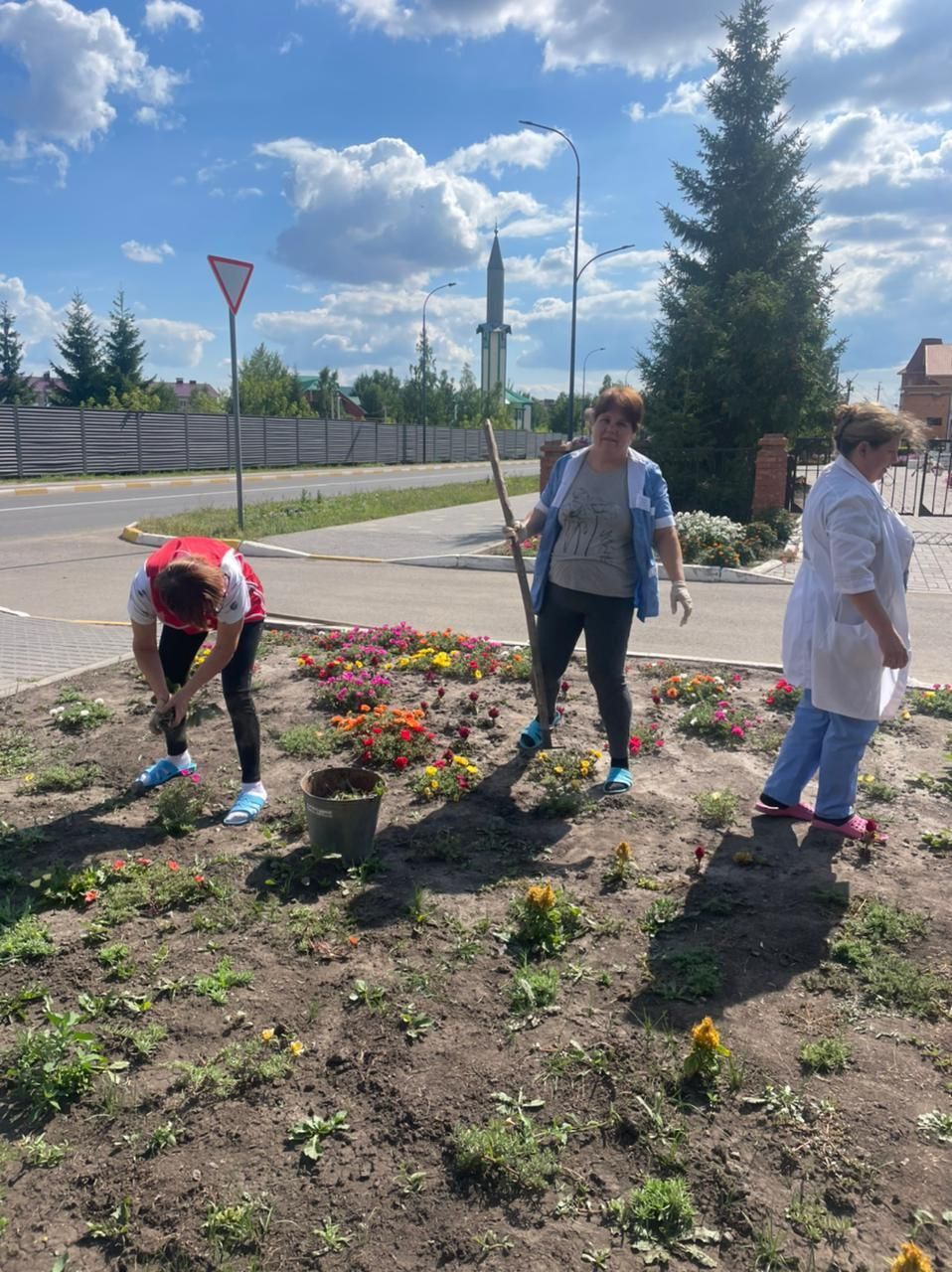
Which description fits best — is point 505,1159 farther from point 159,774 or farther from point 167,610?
point 159,774

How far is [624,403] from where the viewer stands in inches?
153

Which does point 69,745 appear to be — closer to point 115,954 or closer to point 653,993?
point 115,954

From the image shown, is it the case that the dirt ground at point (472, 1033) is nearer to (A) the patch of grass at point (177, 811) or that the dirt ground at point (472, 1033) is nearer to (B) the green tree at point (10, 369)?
(A) the patch of grass at point (177, 811)

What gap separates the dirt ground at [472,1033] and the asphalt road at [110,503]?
10.1 m

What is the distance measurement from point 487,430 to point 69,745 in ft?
9.07

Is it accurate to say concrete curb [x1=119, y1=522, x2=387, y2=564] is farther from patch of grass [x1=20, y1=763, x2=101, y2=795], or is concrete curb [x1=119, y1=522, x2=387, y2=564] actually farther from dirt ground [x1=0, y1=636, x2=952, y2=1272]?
dirt ground [x1=0, y1=636, x2=952, y2=1272]

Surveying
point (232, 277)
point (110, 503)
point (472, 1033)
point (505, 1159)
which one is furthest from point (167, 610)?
point (110, 503)

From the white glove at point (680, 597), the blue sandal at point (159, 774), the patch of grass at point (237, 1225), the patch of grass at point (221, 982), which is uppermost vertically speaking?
the white glove at point (680, 597)

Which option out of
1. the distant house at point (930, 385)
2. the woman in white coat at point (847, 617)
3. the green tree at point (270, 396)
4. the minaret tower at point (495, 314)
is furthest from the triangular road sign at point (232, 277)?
the minaret tower at point (495, 314)

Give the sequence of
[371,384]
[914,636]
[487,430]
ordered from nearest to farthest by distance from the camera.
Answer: [487,430] < [914,636] < [371,384]

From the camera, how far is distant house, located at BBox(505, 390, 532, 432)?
A: 295ft

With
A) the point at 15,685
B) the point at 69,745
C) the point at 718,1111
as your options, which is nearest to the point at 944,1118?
the point at 718,1111

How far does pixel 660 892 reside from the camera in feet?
11.2

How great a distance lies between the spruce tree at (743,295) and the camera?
16328 millimetres
